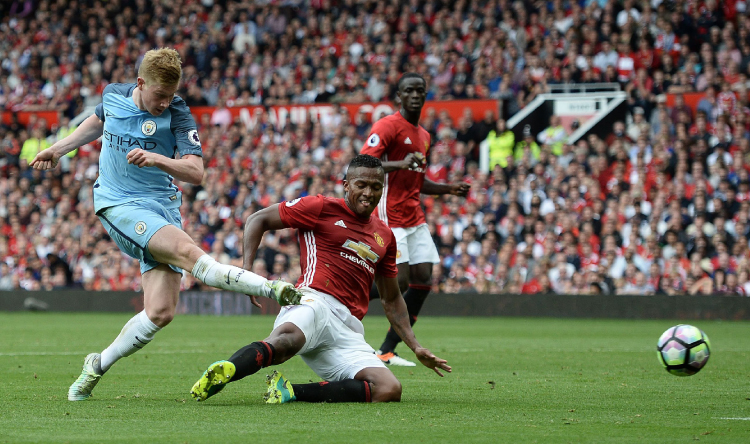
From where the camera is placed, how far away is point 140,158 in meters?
5.67

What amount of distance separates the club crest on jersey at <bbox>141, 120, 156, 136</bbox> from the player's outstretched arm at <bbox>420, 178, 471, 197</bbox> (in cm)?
351

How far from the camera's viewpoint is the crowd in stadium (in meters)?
17.7

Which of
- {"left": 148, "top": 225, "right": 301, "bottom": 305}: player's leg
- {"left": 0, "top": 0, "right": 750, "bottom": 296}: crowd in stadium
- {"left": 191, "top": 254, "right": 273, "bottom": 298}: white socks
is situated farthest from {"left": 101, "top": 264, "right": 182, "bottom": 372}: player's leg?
{"left": 0, "top": 0, "right": 750, "bottom": 296}: crowd in stadium

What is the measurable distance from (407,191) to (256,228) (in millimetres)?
3475

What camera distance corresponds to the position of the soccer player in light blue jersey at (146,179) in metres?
5.92

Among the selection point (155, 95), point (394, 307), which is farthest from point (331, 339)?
point (155, 95)

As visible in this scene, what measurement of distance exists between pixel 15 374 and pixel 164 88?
3.07 m

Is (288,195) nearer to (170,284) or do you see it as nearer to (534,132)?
(534,132)

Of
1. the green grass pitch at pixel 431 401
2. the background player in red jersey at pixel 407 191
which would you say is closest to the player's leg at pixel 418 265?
the background player in red jersey at pixel 407 191

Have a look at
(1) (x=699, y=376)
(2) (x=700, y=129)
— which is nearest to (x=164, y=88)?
(1) (x=699, y=376)

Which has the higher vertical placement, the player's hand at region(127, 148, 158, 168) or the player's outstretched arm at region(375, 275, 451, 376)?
the player's hand at region(127, 148, 158, 168)

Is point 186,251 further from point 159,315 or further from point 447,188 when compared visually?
point 447,188

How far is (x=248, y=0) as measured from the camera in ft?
87.4

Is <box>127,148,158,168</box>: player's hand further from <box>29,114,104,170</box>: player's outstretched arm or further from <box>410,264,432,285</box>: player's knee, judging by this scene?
<box>410,264,432,285</box>: player's knee
